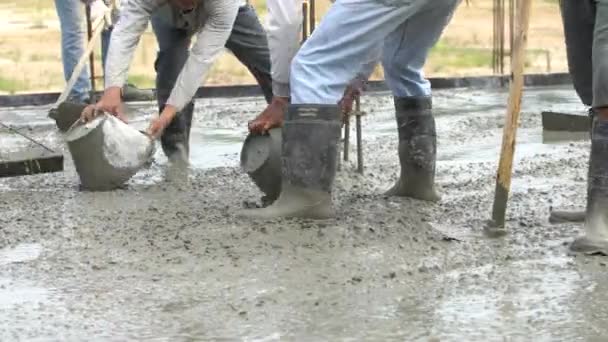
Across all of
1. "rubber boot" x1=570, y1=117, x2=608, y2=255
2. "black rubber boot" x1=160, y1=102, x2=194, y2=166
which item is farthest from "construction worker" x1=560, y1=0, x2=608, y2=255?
"black rubber boot" x1=160, y1=102, x2=194, y2=166

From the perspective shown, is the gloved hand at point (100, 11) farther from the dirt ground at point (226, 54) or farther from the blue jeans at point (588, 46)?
the dirt ground at point (226, 54)

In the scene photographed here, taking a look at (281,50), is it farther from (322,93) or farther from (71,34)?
(71,34)

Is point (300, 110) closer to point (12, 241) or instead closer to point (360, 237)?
point (360, 237)

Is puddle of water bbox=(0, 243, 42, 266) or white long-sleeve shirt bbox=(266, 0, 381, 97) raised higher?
white long-sleeve shirt bbox=(266, 0, 381, 97)

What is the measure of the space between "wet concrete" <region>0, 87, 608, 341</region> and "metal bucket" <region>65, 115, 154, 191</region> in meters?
0.08

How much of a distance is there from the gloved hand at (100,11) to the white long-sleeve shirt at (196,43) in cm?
135

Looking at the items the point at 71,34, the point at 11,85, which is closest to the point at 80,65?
the point at 71,34

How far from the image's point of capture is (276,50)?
185 inches

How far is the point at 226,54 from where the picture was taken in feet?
61.4

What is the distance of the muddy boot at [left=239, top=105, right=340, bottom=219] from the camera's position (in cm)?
445

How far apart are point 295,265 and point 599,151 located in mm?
1087

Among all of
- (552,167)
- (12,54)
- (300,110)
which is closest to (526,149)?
(552,167)

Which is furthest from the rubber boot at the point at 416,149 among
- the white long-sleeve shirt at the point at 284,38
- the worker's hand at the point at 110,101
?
the worker's hand at the point at 110,101

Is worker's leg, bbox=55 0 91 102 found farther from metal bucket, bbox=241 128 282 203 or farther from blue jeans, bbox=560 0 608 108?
blue jeans, bbox=560 0 608 108
